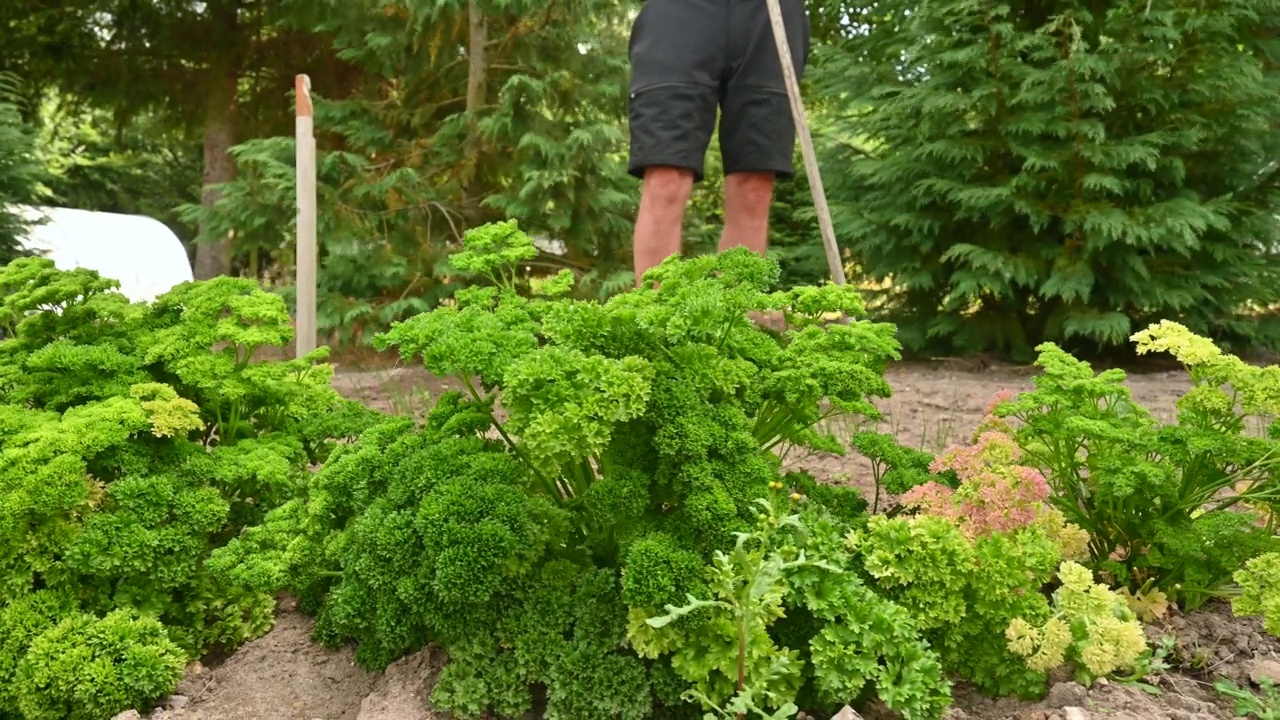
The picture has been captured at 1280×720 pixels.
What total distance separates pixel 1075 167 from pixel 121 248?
23.3ft

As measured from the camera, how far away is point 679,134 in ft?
9.64

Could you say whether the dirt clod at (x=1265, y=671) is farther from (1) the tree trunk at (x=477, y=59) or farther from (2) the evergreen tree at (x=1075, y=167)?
(1) the tree trunk at (x=477, y=59)

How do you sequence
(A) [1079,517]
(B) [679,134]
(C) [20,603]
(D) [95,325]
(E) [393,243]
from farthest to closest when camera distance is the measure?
(E) [393,243]
(B) [679,134]
(D) [95,325]
(A) [1079,517]
(C) [20,603]

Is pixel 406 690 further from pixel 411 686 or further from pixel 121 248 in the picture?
pixel 121 248

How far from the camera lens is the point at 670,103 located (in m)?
2.94

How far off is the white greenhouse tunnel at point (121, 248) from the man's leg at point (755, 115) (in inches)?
203

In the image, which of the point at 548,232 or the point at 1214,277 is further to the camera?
the point at 548,232

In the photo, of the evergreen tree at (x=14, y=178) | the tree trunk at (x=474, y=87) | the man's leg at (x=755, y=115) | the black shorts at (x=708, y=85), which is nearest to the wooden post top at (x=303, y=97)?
the black shorts at (x=708, y=85)

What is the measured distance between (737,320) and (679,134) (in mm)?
1529

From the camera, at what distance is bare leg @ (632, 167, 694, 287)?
2.98m

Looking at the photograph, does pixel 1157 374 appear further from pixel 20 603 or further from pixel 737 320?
pixel 20 603

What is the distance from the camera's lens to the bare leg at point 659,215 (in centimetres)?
298

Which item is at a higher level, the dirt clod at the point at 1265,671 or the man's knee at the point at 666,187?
the man's knee at the point at 666,187

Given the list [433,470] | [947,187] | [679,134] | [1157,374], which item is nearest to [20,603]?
[433,470]
